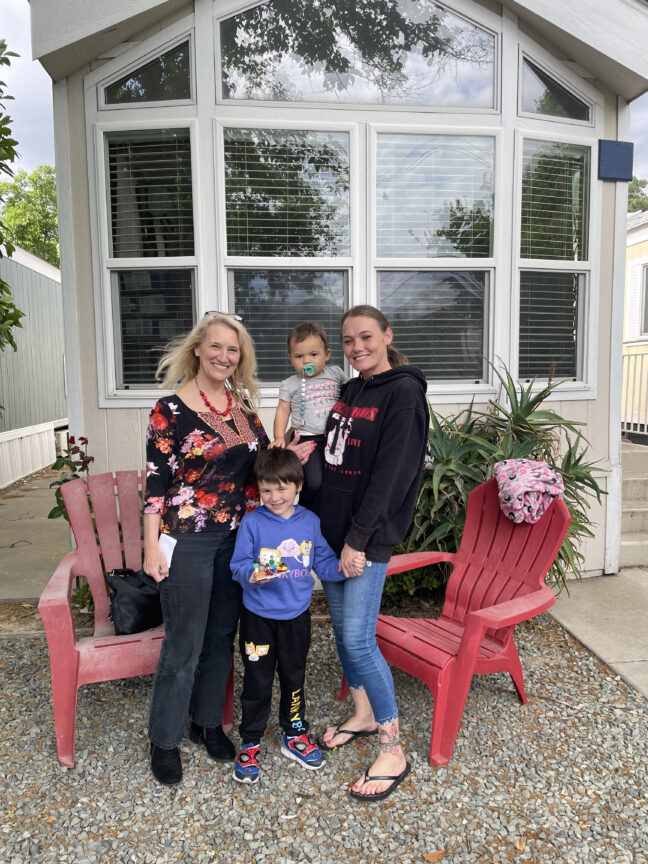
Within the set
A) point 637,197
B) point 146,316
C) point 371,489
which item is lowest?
point 371,489

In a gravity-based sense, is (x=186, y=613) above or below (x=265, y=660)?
above

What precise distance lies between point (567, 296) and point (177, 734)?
384cm

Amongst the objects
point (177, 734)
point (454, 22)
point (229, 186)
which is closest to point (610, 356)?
point (454, 22)

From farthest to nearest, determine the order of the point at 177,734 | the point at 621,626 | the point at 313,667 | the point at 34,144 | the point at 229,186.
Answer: the point at 34,144 < the point at 229,186 < the point at 621,626 < the point at 313,667 < the point at 177,734

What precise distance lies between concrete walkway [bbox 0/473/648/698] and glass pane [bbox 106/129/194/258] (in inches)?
101

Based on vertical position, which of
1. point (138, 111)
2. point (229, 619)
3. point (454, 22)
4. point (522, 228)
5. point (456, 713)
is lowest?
point (456, 713)

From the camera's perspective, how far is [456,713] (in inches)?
93.5

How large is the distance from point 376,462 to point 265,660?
887 millimetres

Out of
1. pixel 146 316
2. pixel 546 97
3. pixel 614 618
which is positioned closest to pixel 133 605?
pixel 146 316

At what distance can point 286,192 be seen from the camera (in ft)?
13.0

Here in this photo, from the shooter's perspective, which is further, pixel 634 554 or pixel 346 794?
pixel 634 554

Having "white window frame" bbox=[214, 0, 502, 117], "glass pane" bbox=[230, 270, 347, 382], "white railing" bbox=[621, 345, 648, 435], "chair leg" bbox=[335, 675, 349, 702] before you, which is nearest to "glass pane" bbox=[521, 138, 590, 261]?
"white window frame" bbox=[214, 0, 502, 117]

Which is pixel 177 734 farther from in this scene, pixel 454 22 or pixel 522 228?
pixel 454 22

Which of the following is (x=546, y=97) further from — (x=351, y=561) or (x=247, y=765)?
(x=247, y=765)
